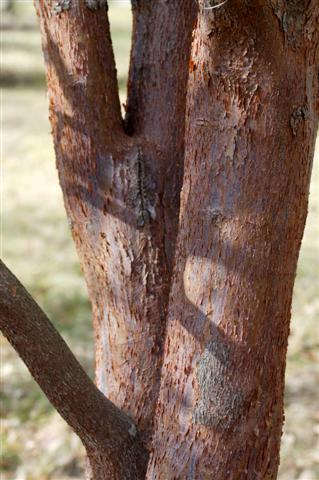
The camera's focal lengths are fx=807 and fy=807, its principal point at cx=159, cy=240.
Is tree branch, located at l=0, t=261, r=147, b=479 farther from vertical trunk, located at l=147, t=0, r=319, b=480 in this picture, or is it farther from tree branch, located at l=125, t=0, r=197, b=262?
tree branch, located at l=125, t=0, r=197, b=262

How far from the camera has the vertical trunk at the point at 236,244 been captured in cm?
151

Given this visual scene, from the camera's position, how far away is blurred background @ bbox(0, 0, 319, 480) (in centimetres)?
355

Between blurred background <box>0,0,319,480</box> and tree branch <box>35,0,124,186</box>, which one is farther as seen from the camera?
blurred background <box>0,0,319,480</box>

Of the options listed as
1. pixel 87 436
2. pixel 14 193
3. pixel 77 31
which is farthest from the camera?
pixel 14 193

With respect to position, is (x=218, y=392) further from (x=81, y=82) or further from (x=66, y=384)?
(x=81, y=82)

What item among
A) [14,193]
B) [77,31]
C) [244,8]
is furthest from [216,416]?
[14,193]

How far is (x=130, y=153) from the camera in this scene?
73.2 inches

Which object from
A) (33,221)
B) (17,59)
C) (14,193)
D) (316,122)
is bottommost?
(316,122)

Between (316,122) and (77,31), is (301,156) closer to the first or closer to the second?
(316,122)

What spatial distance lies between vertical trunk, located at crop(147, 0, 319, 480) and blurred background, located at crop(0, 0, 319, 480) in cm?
196

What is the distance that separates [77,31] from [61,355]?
74 centimetres

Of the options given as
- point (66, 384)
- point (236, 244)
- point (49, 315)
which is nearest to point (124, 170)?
point (236, 244)

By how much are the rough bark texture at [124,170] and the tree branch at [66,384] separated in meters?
0.08

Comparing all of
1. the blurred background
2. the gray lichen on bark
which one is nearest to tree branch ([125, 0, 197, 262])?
the gray lichen on bark
